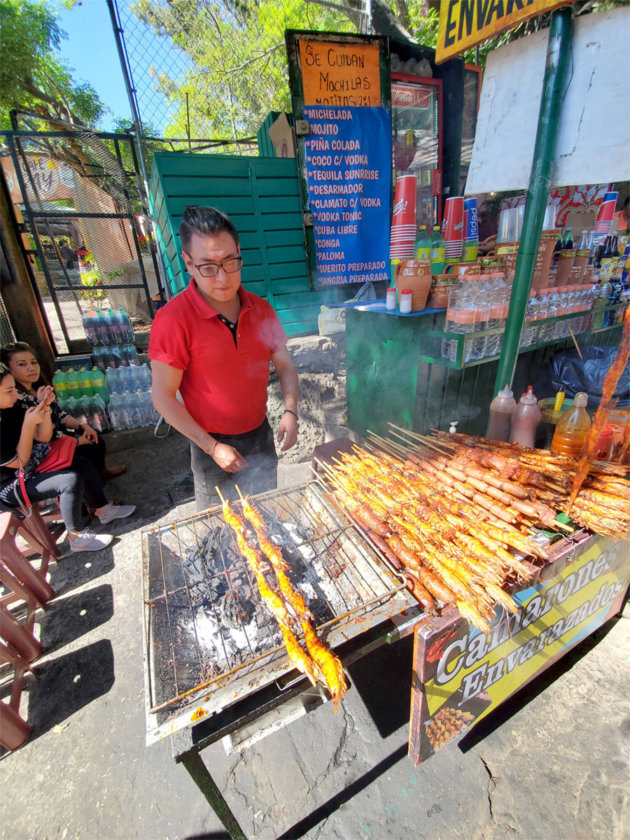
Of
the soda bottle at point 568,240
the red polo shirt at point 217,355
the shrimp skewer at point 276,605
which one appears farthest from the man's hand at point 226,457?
the soda bottle at point 568,240

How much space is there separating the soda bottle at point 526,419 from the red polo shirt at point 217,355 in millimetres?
1958

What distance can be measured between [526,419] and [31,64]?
23428mm

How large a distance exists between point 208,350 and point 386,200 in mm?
5483

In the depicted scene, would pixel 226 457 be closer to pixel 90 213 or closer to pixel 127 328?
pixel 127 328

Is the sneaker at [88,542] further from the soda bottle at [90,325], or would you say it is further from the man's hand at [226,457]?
the soda bottle at [90,325]

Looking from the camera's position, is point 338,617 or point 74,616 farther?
point 74,616

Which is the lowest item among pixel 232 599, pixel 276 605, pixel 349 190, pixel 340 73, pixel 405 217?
pixel 232 599

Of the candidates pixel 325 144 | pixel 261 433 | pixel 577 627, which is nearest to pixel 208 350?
pixel 261 433

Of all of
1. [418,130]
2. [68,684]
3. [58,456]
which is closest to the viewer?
[68,684]

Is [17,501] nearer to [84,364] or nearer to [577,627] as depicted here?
[84,364]

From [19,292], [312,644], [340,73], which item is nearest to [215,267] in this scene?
[312,644]

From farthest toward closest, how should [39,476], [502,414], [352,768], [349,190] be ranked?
1. [349,190]
2. [39,476]
3. [502,414]
4. [352,768]

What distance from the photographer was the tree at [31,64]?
1473 centimetres

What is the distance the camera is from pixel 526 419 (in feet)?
9.47
